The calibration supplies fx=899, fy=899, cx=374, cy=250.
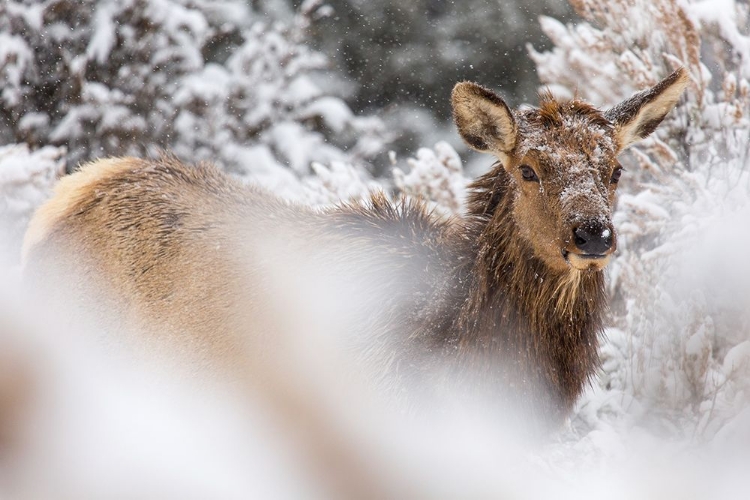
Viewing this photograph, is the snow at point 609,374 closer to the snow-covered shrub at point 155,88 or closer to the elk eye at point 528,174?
the elk eye at point 528,174

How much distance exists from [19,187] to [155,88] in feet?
7.72

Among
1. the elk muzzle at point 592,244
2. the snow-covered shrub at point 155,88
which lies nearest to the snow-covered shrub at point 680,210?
the elk muzzle at point 592,244

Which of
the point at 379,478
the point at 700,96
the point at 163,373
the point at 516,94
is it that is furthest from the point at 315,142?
the point at 379,478

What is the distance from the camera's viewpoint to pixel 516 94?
11203 mm

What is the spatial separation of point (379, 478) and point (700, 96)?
3.29m

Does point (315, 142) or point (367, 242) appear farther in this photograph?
point (315, 142)

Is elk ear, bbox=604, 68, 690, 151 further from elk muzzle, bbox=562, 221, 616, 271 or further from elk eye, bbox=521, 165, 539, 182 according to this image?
elk muzzle, bbox=562, 221, 616, 271

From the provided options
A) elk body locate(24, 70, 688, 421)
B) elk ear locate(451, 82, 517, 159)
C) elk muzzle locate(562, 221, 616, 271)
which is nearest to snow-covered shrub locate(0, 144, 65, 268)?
elk body locate(24, 70, 688, 421)

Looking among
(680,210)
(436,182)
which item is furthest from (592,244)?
(436,182)

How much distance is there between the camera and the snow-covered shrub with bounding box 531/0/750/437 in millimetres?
4496

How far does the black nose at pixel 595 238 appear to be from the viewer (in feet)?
9.70

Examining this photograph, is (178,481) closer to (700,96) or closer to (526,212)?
(526,212)

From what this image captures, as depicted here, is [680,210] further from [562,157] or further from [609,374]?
[562,157]

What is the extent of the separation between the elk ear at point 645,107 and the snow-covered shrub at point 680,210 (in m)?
0.97
